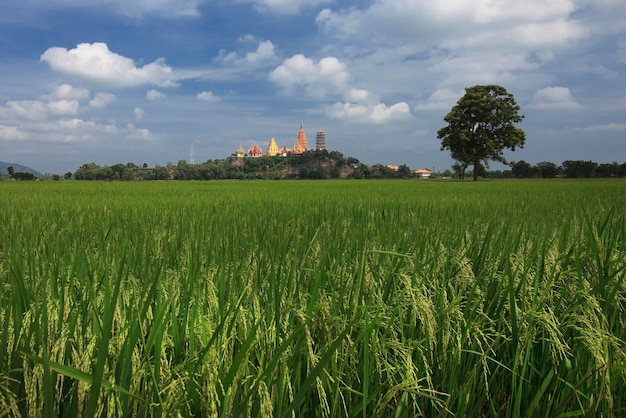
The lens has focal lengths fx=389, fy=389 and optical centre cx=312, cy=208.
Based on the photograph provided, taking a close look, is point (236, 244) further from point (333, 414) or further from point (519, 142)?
point (519, 142)

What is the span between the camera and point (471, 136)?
35.1 meters

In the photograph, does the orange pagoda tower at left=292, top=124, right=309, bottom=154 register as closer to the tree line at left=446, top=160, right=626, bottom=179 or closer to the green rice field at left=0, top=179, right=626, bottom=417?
the tree line at left=446, top=160, right=626, bottom=179

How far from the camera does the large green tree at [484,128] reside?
114 feet

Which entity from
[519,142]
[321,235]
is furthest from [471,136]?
[321,235]

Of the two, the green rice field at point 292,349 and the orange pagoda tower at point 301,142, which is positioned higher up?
the orange pagoda tower at point 301,142

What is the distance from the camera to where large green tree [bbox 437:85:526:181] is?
114 ft

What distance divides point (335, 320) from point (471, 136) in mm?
37522

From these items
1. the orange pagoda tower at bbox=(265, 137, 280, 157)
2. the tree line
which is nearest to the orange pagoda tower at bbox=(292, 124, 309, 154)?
the orange pagoda tower at bbox=(265, 137, 280, 157)

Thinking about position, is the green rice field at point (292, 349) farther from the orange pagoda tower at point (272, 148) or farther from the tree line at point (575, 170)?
the orange pagoda tower at point (272, 148)

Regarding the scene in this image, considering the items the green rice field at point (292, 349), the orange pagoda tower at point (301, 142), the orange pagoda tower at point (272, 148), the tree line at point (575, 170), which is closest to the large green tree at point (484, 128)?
the tree line at point (575, 170)

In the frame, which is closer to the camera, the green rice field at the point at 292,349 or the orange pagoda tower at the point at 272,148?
the green rice field at the point at 292,349

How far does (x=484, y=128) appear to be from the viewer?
3556 centimetres

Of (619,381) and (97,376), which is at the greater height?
(97,376)

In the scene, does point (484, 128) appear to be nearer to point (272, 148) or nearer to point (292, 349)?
point (292, 349)
